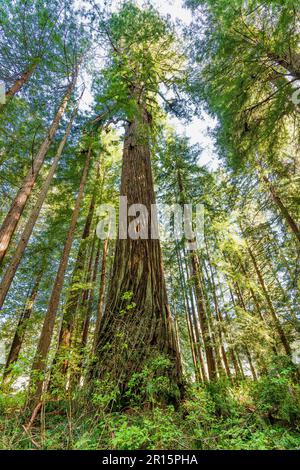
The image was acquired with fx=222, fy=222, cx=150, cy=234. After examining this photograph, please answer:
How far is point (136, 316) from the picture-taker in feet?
9.85

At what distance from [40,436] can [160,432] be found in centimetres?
106

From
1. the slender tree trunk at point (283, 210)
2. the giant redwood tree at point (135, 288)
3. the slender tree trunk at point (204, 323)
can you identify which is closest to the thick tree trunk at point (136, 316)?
the giant redwood tree at point (135, 288)

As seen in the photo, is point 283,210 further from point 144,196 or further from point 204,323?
point 144,196

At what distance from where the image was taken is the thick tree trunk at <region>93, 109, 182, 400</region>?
2602 millimetres

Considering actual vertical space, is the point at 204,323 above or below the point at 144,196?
below
